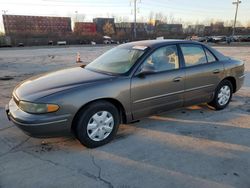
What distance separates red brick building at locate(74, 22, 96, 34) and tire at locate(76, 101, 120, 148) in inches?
2579

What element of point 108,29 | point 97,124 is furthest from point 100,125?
point 108,29

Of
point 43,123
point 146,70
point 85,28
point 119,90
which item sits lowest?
point 43,123

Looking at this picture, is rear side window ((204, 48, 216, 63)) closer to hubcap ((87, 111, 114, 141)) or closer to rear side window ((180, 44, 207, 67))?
rear side window ((180, 44, 207, 67))

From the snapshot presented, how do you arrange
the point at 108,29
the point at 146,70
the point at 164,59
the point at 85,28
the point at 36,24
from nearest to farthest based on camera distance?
the point at 146,70, the point at 164,59, the point at 36,24, the point at 85,28, the point at 108,29

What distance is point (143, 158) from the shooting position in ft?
10.3

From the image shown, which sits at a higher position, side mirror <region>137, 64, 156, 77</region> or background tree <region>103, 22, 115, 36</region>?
background tree <region>103, 22, 115, 36</region>

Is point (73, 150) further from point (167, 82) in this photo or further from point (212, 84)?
point (212, 84)

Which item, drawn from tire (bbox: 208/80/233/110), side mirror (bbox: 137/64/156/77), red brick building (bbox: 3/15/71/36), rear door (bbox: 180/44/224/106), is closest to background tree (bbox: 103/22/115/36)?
red brick building (bbox: 3/15/71/36)

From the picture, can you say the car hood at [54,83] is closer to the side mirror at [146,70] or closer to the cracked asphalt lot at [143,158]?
the side mirror at [146,70]

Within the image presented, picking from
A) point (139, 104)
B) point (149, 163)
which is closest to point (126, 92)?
point (139, 104)

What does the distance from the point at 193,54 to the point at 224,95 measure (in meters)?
1.29

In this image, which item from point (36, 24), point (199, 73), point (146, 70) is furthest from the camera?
point (36, 24)

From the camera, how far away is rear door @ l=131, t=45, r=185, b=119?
3678 mm

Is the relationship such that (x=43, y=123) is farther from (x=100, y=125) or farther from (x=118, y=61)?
(x=118, y=61)
